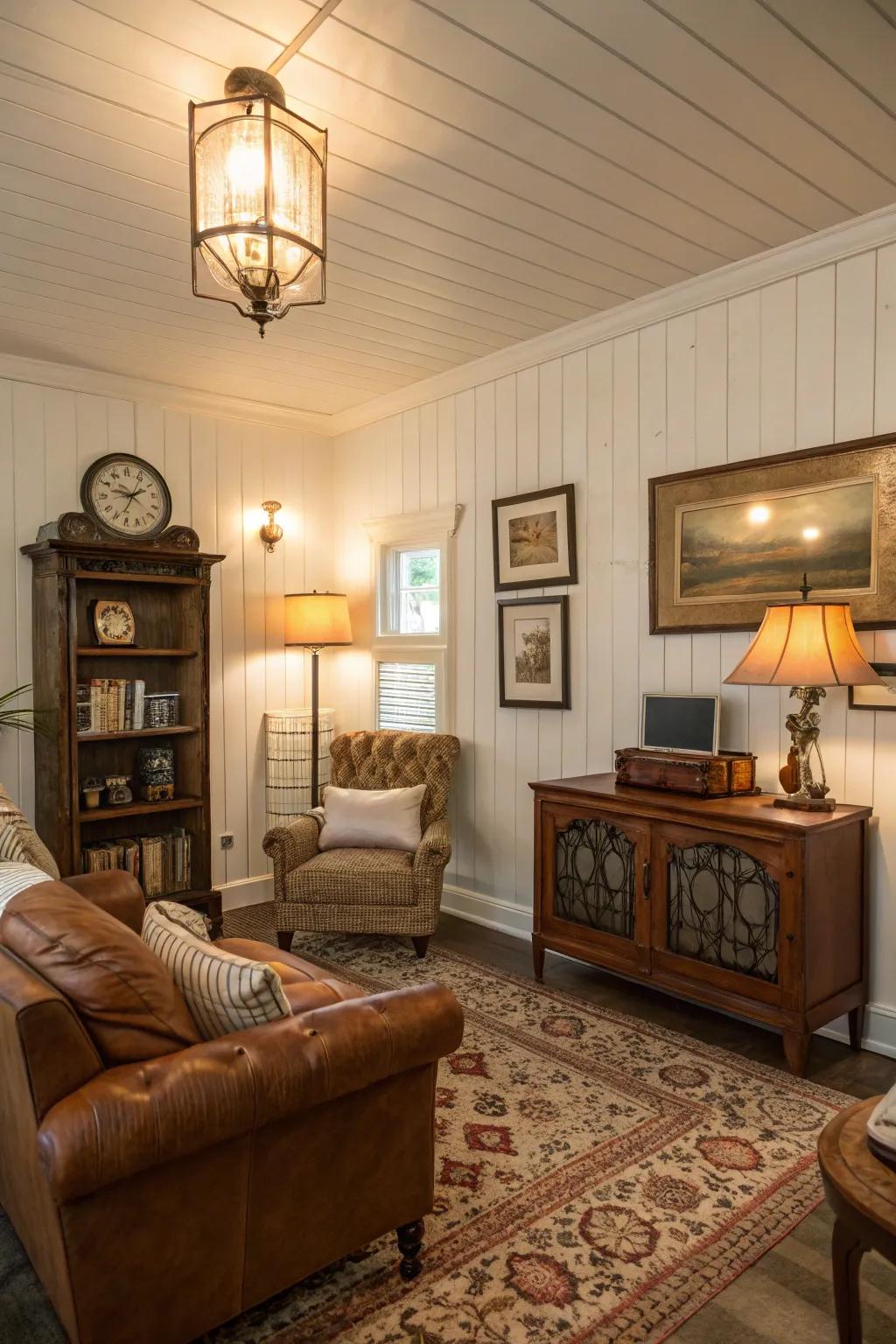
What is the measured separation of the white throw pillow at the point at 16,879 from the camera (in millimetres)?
1967

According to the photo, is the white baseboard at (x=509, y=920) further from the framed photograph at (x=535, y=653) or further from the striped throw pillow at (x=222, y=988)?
the striped throw pillow at (x=222, y=988)

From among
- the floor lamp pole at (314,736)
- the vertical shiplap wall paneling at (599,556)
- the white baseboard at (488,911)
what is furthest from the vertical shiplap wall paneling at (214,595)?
the vertical shiplap wall paneling at (599,556)

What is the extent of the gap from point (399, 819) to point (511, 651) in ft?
3.25

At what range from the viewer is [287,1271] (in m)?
1.76

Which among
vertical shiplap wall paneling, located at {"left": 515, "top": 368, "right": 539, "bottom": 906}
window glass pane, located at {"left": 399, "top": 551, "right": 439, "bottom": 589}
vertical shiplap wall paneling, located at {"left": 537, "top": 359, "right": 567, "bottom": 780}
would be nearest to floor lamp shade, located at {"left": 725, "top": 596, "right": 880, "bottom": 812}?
vertical shiplap wall paneling, located at {"left": 537, "top": 359, "right": 567, "bottom": 780}

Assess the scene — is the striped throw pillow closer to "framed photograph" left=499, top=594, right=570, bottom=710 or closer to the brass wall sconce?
"framed photograph" left=499, top=594, right=570, bottom=710

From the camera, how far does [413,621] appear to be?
5059mm

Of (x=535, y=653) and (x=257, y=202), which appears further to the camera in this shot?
(x=535, y=653)

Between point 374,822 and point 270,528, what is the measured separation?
74.7 inches

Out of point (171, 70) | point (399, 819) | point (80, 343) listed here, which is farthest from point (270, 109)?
point (399, 819)

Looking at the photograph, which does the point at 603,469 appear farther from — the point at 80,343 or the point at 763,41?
the point at 80,343

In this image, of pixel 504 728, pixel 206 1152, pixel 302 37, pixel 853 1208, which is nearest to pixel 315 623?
pixel 504 728

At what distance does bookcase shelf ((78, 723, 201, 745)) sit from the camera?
415 cm

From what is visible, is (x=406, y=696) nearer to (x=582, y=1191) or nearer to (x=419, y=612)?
(x=419, y=612)
